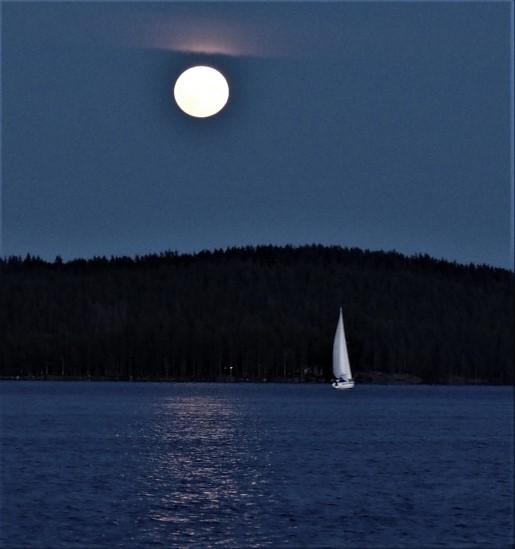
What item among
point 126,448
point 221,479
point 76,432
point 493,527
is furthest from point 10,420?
point 493,527

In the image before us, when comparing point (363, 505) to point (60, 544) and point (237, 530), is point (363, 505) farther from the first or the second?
point (60, 544)

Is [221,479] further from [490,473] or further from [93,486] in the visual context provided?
[490,473]

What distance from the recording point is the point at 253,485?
6688 centimetres

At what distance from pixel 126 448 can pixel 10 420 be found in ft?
144

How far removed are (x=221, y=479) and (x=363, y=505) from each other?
13.1 meters

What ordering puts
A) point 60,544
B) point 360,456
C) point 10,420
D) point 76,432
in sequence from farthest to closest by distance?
point 10,420 < point 76,432 < point 360,456 < point 60,544

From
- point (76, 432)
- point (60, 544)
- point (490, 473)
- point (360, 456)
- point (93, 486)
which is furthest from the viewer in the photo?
point (76, 432)

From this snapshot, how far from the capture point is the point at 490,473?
74.6 m

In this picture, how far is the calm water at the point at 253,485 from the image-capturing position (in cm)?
4956

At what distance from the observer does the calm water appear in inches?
1951

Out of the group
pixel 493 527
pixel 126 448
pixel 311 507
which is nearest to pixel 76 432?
pixel 126 448

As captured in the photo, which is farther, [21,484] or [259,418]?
[259,418]

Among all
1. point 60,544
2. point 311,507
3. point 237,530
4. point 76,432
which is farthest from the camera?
point 76,432

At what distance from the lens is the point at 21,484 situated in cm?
6575
